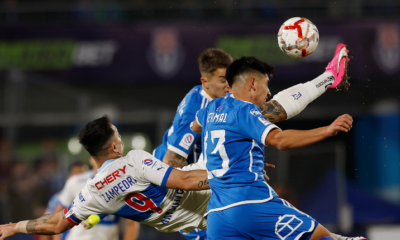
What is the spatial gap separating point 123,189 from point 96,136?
565mm

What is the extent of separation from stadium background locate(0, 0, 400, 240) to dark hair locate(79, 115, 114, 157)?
8207 mm

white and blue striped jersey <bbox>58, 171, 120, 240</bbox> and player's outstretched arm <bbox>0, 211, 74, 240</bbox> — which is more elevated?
player's outstretched arm <bbox>0, 211, 74, 240</bbox>

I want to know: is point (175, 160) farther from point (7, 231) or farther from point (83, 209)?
point (7, 231)

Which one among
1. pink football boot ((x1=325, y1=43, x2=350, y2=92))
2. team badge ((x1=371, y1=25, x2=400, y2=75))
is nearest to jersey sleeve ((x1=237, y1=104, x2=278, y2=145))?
pink football boot ((x1=325, y1=43, x2=350, y2=92))

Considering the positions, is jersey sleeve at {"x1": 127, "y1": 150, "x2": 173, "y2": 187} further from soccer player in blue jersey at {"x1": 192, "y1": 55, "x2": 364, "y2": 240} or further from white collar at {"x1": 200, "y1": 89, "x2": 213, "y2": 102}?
white collar at {"x1": 200, "y1": 89, "x2": 213, "y2": 102}

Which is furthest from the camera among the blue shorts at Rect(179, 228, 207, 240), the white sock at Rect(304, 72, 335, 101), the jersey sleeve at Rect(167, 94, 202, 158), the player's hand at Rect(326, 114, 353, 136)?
the jersey sleeve at Rect(167, 94, 202, 158)

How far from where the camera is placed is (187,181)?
4.86 metres

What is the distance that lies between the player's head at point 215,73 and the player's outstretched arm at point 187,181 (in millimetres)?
1482

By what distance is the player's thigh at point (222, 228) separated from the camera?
436 centimetres

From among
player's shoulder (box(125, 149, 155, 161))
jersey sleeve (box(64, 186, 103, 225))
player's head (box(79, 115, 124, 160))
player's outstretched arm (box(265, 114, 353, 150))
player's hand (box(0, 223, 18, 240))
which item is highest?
player's outstretched arm (box(265, 114, 353, 150))

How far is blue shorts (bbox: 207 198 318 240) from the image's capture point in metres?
4.27

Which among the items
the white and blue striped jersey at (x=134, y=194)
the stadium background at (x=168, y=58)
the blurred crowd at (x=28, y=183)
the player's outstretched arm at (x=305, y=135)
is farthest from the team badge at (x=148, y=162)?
the stadium background at (x=168, y=58)

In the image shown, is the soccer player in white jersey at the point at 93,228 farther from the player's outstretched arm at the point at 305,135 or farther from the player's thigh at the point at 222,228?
the player's outstretched arm at the point at 305,135

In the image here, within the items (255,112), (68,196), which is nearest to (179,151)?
(255,112)
